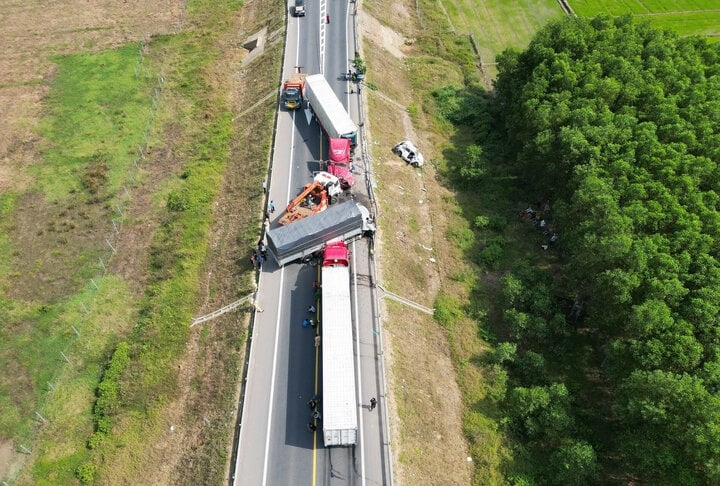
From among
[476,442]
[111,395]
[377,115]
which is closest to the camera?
[476,442]

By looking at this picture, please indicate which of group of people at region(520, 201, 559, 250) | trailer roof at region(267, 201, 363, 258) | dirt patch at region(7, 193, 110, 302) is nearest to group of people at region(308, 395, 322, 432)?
trailer roof at region(267, 201, 363, 258)

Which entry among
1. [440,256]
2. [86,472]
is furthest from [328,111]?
[86,472]

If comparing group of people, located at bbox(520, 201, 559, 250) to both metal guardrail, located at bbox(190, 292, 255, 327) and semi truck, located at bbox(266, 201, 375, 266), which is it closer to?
semi truck, located at bbox(266, 201, 375, 266)

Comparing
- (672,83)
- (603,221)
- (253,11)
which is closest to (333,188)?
(603,221)

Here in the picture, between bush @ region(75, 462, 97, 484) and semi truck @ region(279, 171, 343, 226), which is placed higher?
semi truck @ region(279, 171, 343, 226)

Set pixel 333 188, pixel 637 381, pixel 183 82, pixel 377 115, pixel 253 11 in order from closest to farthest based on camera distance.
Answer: pixel 637 381
pixel 333 188
pixel 377 115
pixel 183 82
pixel 253 11

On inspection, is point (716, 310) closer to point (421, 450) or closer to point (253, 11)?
point (421, 450)
